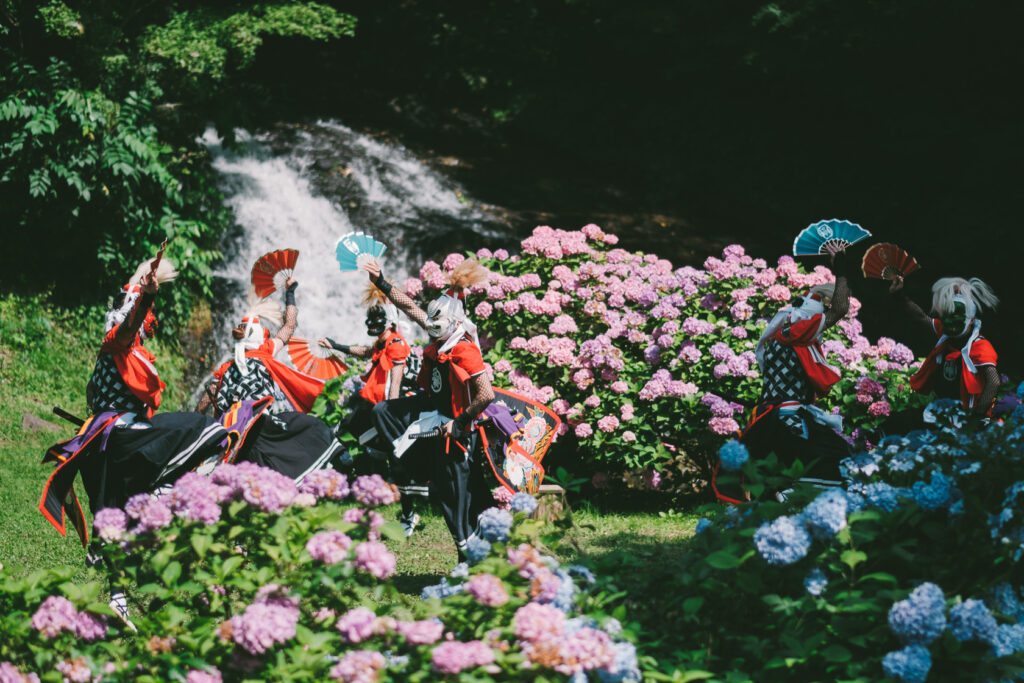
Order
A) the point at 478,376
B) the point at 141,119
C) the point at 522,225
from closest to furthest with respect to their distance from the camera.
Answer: the point at 478,376, the point at 141,119, the point at 522,225

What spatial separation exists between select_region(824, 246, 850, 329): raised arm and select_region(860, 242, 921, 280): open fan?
→ 0.43m

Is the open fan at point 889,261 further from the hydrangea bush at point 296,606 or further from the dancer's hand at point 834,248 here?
the hydrangea bush at point 296,606

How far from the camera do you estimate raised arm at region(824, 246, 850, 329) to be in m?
5.56

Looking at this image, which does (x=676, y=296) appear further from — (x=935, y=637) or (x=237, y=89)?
(x=237, y=89)

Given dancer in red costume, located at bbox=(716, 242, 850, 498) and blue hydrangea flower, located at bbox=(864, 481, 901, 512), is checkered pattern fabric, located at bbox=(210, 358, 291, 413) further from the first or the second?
blue hydrangea flower, located at bbox=(864, 481, 901, 512)

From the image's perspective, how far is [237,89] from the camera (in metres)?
14.7

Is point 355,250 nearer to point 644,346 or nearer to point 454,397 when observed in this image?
point 454,397

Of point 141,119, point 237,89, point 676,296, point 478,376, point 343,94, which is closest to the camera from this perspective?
point 478,376

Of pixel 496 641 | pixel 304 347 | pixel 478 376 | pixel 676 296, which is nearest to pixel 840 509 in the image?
pixel 496 641

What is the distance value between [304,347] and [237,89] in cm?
859

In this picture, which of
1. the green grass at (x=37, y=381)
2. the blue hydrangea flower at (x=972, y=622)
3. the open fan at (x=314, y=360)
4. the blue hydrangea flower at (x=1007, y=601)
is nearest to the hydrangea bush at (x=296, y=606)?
the blue hydrangea flower at (x=972, y=622)

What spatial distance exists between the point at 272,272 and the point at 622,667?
17.2ft

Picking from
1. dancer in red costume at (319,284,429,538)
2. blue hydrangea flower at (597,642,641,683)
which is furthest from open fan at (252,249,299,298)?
blue hydrangea flower at (597,642,641,683)

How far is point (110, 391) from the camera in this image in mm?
5297
